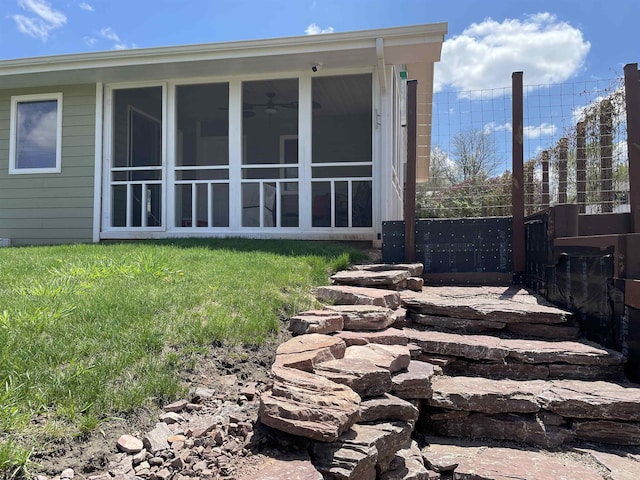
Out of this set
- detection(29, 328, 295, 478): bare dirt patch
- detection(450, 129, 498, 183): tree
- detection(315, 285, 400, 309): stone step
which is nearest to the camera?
detection(29, 328, 295, 478): bare dirt patch

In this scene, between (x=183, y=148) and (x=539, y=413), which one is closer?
(x=539, y=413)

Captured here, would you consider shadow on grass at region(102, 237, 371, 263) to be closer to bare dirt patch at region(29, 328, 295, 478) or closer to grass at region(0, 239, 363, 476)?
grass at region(0, 239, 363, 476)

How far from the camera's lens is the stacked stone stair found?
1655 millimetres

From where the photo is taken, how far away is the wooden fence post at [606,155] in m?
4.64

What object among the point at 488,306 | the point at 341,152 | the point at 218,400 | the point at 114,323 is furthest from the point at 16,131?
the point at 488,306

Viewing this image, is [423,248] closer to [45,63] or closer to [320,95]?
[320,95]

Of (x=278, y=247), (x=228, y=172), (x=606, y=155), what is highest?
(x=228, y=172)

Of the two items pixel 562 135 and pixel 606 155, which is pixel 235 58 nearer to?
pixel 562 135

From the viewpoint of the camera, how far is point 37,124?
681 cm

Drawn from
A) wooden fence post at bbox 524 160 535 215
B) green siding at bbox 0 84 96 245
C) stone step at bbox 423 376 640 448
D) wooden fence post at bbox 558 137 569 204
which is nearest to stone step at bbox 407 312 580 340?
stone step at bbox 423 376 640 448

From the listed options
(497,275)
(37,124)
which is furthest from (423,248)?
(37,124)

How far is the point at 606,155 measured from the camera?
15.4 ft

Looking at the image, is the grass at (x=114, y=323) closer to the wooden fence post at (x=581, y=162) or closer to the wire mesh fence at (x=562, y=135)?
the wire mesh fence at (x=562, y=135)

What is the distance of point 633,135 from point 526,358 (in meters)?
2.26
